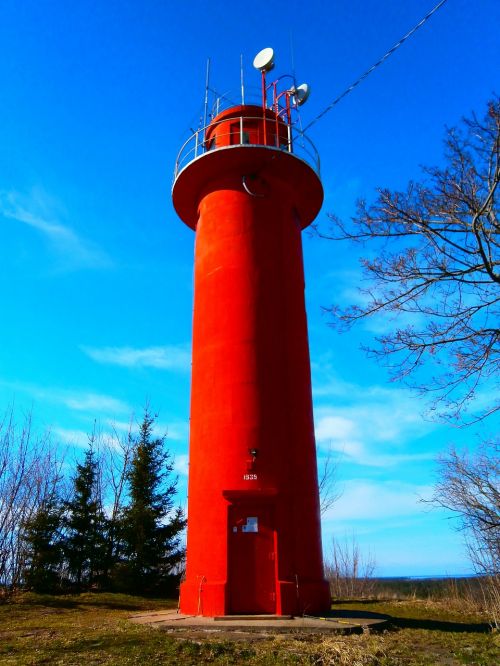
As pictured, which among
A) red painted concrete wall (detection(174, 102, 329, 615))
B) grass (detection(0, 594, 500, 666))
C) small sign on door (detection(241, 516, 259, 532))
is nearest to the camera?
grass (detection(0, 594, 500, 666))

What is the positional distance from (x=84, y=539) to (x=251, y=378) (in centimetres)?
1203

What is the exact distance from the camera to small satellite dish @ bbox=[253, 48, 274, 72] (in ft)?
45.8

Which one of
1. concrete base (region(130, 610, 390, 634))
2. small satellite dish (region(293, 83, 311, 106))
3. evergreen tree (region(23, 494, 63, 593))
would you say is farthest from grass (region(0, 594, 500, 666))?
small satellite dish (region(293, 83, 311, 106))

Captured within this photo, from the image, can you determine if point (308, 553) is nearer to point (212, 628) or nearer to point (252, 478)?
point (252, 478)

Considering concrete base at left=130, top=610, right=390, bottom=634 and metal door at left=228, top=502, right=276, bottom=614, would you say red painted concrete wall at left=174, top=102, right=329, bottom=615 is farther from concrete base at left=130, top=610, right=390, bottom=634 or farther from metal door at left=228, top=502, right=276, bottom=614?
concrete base at left=130, top=610, right=390, bottom=634

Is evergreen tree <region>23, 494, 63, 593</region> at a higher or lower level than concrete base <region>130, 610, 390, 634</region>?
higher

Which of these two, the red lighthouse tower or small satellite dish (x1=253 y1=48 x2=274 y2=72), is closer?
the red lighthouse tower

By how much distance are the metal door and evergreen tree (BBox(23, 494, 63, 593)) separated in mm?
Answer: 10763

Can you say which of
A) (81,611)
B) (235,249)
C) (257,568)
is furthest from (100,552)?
(235,249)

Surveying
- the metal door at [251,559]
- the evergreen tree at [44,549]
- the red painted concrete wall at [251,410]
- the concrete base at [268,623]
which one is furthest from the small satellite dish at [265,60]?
the evergreen tree at [44,549]

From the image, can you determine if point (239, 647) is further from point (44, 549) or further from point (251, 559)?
point (44, 549)

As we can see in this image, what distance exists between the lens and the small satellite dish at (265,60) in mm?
13945

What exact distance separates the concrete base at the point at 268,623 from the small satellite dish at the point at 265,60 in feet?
41.9

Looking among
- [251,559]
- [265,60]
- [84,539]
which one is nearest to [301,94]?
[265,60]
